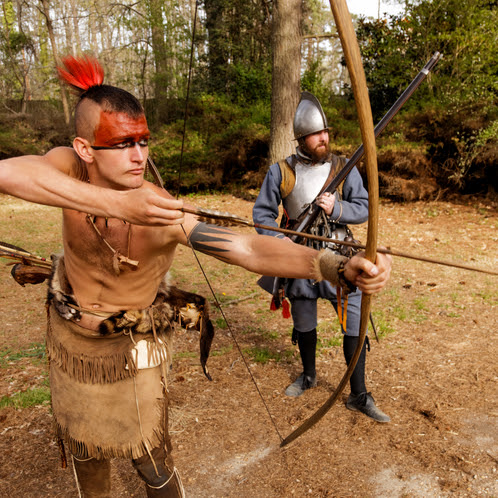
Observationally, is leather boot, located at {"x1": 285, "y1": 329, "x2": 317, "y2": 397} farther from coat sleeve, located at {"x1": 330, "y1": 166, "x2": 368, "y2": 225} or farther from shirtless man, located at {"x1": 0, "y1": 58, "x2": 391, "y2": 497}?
shirtless man, located at {"x1": 0, "y1": 58, "x2": 391, "y2": 497}

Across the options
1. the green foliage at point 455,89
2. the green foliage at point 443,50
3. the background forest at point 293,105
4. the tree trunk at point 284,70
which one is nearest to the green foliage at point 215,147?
the background forest at point 293,105

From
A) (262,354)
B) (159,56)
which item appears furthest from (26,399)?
(159,56)

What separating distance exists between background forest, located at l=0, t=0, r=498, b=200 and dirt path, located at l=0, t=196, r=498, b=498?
2939 mm

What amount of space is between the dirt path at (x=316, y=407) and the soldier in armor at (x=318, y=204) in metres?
0.38

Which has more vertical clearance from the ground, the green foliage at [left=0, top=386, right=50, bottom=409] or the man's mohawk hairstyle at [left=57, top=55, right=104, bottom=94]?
the man's mohawk hairstyle at [left=57, top=55, right=104, bottom=94]

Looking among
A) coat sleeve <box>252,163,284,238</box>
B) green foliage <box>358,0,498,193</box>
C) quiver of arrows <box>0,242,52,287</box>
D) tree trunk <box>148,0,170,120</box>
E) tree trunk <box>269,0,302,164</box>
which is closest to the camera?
quiver of arrows <box>0,242,52,287</box>

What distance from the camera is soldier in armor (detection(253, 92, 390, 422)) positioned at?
3736 mm

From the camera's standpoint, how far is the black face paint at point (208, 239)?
2098 mm

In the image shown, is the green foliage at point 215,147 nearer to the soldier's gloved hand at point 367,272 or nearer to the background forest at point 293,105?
the background forest at point 293,105

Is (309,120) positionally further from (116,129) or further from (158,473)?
(158,473)

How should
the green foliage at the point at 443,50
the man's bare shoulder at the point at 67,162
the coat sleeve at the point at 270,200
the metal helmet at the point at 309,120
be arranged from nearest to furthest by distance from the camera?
the man's bare shoulder at the point at 67,162 < the metal helmet at the point at 309,120 < the coat sleeve at the point at 270,200 < the green foliage at the point at 443,50

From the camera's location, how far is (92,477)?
2434mm

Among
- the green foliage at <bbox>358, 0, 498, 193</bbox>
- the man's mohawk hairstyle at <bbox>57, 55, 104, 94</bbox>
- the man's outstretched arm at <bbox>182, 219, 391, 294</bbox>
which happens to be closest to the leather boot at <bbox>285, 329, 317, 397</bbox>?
the man's outstretched arm at <bbox>182, 219, 391, 294</bbox>

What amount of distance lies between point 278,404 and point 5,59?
962 inches
